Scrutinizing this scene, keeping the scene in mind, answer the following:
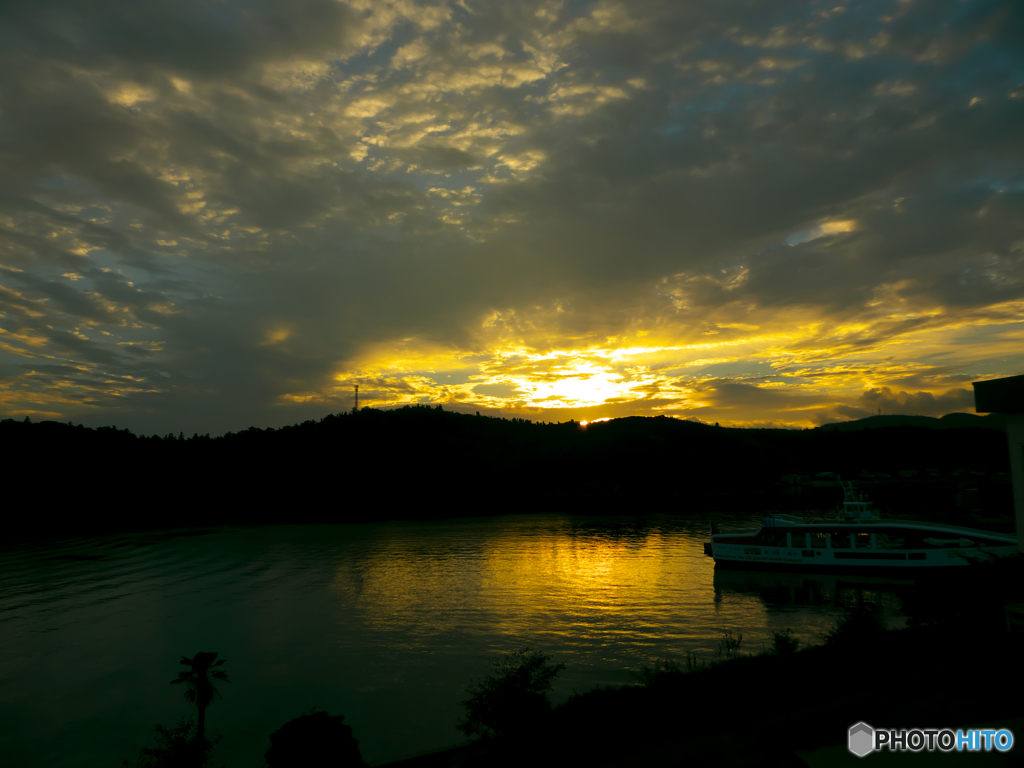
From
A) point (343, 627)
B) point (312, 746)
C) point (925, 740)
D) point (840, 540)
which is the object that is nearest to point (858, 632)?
point (925, 740)

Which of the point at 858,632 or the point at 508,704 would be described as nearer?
the point at 508,704

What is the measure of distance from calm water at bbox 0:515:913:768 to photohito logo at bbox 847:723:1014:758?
17.3 m

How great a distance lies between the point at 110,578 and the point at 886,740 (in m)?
80.1

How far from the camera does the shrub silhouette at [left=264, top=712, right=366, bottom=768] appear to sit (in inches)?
513

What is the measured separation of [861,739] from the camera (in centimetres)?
903

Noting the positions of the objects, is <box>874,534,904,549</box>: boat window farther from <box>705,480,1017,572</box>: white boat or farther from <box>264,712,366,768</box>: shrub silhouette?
<box>264,712,366,768</box>: shrub silhouette

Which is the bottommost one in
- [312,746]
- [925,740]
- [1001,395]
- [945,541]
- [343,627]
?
[343,627]

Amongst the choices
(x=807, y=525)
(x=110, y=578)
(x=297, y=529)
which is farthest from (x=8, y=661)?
(x=297, y=529)

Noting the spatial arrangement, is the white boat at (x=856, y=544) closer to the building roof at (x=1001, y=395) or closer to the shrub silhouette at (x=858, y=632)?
the shrub silhouette at (x=858, y=632)

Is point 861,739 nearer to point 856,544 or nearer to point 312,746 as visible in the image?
point 312,746

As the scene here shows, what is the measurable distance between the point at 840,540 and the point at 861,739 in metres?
50.6

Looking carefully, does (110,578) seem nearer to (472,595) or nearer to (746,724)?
(472,595)

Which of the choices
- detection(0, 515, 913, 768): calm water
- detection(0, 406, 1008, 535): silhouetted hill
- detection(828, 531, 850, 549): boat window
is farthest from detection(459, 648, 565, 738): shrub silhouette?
detection(0, 406, 1008, 535): silhouetted hill

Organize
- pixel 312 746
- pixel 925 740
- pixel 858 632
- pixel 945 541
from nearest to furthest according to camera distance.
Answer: pixel 925 740, pixel 312 746, pixel 858 632, pixel 945 541
